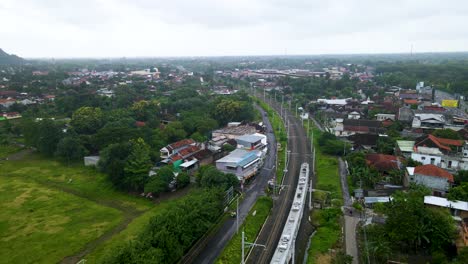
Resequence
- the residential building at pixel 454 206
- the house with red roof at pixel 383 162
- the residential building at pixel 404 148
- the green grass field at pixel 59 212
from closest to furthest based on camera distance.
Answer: the green grass field at pixel 59 212
the residential building at pixel 454 206
the house with red roof at pixel 383 162
the residential building at pixel 404 148

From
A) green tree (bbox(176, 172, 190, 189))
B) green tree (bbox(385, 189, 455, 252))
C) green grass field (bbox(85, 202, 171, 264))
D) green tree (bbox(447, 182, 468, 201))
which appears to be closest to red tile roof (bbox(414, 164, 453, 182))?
green tree (bbox(447, 182, 468, 201))

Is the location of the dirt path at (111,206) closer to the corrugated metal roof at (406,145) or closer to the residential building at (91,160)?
the residential building at (91,160)

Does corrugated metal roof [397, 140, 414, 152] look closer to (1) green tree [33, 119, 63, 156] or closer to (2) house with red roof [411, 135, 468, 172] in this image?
(2) house with red roof [411, 135, 468, 172]

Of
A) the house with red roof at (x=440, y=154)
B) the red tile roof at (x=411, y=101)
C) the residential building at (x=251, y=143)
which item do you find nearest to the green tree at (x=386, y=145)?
the house with red roof at (x=440, y=154)

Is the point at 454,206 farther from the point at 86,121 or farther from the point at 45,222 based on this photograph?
the point at 86,121

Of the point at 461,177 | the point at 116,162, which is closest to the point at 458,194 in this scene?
the point at 461,177

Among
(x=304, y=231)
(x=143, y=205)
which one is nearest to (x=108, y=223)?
(x=143, y=205)
